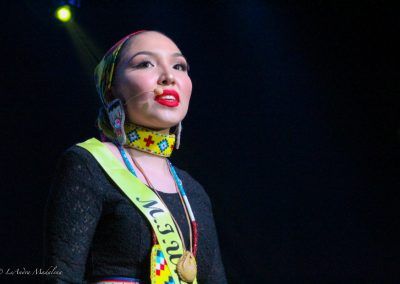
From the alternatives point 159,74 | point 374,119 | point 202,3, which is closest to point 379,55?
point 374,119

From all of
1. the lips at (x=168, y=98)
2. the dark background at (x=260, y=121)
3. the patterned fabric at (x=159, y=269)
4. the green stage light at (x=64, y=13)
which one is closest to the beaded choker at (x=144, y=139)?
the lips at (x=168, y=98)

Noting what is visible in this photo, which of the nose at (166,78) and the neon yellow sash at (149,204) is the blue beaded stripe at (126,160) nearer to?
the neon yellow sash at (149,204)

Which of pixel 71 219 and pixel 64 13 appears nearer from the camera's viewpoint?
pixel 71 219

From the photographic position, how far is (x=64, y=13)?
10.1 ft

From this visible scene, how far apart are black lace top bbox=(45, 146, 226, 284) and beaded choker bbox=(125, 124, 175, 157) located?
18 centimetres

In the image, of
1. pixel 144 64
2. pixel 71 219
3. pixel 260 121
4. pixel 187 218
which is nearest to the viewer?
pixel 71 219

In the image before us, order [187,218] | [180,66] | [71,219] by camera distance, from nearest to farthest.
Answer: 1. [71,219]
2. [187,218]
3. [180,66]

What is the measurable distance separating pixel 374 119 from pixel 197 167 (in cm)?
118

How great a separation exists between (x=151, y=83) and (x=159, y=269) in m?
0.57

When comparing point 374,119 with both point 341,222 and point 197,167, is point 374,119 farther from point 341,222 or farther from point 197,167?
point 197,167

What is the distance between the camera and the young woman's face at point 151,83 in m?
1.54

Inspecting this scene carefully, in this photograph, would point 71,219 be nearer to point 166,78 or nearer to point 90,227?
point 90,227

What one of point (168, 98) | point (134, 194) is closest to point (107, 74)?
point (168, 98)

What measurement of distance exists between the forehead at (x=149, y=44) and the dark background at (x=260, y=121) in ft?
4.64
